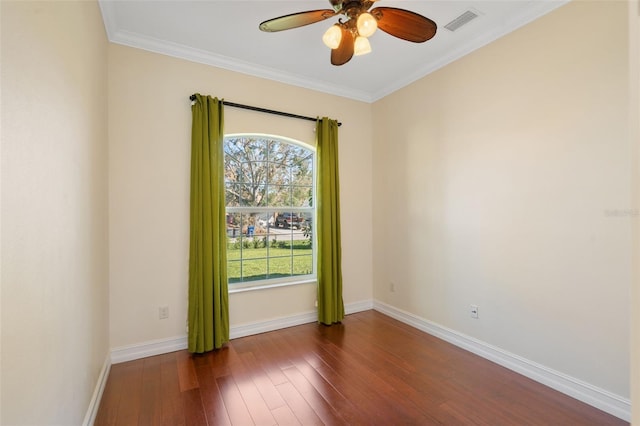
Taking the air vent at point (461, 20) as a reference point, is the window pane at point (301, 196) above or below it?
below

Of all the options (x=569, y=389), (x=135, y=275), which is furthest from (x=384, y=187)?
(x=135, y=275)

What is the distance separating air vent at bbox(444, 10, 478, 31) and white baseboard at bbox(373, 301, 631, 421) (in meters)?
2.77

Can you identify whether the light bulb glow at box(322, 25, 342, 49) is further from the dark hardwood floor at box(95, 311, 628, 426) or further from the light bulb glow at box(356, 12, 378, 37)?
the dark hardwood floor at box(95, 311, 628, 426)

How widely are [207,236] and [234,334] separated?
108cm

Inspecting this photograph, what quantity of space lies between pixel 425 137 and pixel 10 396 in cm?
344

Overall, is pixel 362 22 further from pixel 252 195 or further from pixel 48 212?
pixel 252 195

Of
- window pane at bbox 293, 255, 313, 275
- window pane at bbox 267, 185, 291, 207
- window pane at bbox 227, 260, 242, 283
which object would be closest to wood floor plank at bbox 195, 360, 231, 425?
window pane at bbox 227, 260, 242, 283

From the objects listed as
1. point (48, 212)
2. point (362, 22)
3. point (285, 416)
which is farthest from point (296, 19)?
point (285, 416)

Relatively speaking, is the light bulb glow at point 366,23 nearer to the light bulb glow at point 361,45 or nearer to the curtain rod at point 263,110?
the light bulb glow at point 361,45

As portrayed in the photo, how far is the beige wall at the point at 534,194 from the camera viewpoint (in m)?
1.95

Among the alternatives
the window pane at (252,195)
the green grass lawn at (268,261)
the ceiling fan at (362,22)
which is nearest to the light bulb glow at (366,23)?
the ceiling fan at (362,22)

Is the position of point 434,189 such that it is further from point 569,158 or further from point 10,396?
point 10,396

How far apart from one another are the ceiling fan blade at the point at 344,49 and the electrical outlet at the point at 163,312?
261 centimetres

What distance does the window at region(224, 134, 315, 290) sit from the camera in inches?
127
